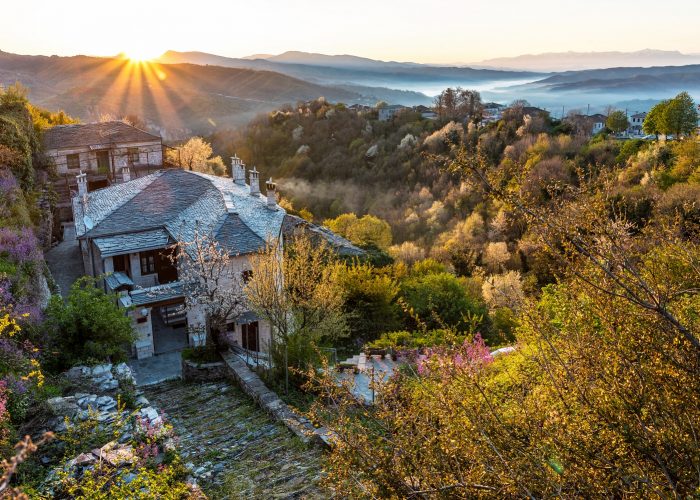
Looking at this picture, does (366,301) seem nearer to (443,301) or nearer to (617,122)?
(443,301)

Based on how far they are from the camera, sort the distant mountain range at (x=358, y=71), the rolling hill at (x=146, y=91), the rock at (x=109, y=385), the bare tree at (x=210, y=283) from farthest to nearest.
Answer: the distant mountain range at (x=358, y=71)
the rolling hill at (x=146, y=91)
the bare tree at (x=210, y=283)
the rock at (x=109, y=385)

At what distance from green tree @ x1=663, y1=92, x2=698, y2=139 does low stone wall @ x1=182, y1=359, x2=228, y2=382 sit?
156ft

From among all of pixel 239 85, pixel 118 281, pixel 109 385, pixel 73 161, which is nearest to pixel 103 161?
pixel 73 161

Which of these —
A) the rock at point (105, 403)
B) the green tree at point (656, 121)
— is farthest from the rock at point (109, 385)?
the green tree at point (656, 121)

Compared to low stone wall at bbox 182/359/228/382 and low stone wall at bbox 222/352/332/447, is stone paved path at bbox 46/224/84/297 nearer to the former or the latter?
low stone wall at bbox 182/359/228/382

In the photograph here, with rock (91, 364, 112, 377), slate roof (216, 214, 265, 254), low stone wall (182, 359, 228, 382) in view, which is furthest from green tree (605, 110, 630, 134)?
rock (91, 364, 112, 377)

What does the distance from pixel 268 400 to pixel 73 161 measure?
27.5 metres

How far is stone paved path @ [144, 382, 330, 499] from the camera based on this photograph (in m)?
8.62

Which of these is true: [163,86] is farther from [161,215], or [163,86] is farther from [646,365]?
[646,365]

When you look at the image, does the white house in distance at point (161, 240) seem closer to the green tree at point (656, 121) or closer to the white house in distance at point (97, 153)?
the white house in distance at point (97, 153)

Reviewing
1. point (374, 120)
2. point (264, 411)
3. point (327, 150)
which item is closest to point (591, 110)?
point (374, 120)

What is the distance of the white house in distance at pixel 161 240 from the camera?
58.9ft

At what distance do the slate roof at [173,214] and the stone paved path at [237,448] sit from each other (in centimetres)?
615

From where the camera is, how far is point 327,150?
7425cm
